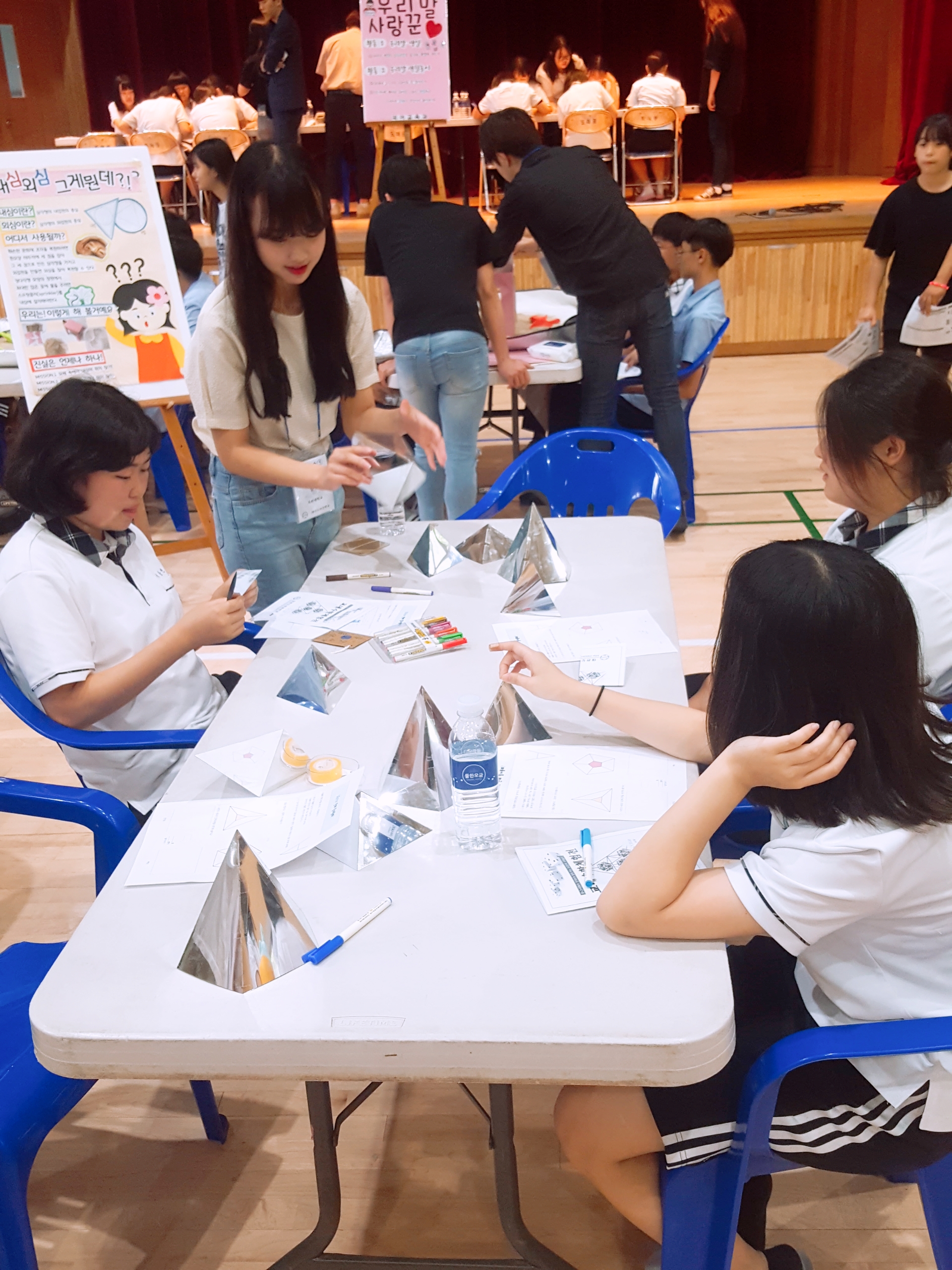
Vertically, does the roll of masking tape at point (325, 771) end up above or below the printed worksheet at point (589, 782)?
above

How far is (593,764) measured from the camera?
1.47 m

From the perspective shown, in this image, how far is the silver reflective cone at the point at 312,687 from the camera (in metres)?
1.66

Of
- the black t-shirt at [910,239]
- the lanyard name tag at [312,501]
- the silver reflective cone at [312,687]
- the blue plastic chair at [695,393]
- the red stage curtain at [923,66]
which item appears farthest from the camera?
the red stage curtain at [923,66]

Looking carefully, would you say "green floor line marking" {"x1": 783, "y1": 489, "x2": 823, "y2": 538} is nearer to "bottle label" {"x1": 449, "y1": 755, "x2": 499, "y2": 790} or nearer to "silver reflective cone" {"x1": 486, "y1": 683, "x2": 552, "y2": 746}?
"silver reflective cone" {"x1": 486, "y1": 683, "x2": 552, "y2": 746}

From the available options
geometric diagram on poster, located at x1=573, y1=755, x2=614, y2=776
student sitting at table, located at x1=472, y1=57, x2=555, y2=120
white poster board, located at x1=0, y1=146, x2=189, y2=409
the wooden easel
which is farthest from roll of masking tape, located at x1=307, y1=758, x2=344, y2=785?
student sitting at table, located at x1=472, y1=57, x2=555, y2=120

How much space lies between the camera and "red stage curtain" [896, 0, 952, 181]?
28.6 feet

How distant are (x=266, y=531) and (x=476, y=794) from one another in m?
1.14

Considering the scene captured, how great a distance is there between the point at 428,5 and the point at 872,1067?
434 cm

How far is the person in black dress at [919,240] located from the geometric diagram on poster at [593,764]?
11.3 feet

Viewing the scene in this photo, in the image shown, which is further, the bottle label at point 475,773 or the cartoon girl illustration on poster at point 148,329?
the cartoon girl illustration on poster at point 148,329

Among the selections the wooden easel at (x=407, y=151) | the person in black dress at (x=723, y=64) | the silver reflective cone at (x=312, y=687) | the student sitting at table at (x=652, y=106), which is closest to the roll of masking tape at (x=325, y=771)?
the silver reflective cone at (x=312, y=687)

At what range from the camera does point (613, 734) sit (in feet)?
5.08

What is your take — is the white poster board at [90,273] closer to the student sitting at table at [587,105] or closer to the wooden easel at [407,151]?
the wooden easel at [407,151]

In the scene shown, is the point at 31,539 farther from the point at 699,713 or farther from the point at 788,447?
the point at 788,447
